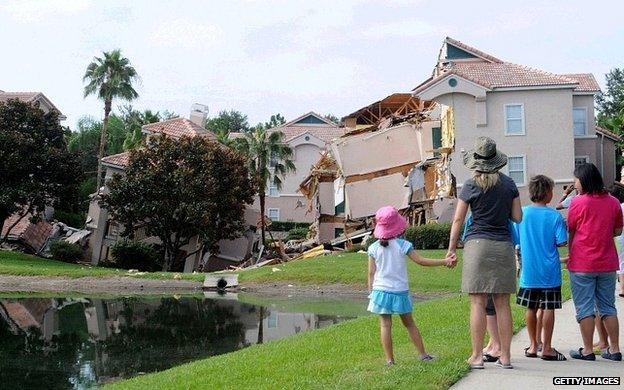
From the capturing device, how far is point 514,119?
4328 centimetres

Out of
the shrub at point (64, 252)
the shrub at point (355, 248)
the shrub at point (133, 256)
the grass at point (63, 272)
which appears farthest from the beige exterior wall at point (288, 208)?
the grass at point (63, 272)

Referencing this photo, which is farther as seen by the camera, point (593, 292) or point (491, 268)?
point (593, 292)

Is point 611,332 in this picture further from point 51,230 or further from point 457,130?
point 51,230

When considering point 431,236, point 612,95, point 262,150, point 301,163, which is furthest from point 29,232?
point 612,95

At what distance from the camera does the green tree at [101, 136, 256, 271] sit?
4488 cm

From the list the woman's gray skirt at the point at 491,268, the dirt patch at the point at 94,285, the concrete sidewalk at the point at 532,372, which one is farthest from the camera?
the dirt patch at the point at 94,285

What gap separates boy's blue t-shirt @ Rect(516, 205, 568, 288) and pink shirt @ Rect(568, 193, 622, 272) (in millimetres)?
159

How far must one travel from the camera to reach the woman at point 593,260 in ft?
29.9

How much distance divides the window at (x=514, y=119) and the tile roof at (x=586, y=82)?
13.1 ft

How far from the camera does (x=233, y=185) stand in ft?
154

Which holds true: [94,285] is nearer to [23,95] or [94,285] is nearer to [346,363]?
[346,363]

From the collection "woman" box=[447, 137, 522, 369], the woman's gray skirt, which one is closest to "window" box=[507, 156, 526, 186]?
"woman" box=[447, 137, 522, 369]

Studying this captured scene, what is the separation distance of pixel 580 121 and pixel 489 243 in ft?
131

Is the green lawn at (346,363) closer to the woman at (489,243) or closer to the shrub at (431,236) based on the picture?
the woman at (489,243)
